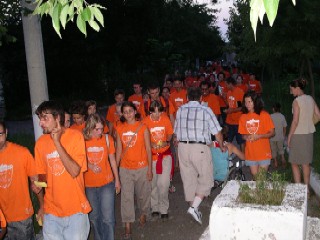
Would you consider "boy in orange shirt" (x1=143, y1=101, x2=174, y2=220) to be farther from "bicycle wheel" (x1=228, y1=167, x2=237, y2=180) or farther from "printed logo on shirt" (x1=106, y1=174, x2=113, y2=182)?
"printed logo on shirt" (x1=106, y1=174, x2=113, y2=182)

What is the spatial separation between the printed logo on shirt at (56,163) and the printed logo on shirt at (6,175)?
66 centimetres

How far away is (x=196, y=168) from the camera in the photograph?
682cm

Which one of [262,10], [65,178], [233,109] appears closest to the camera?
[262,10]

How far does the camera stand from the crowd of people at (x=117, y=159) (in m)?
4.21

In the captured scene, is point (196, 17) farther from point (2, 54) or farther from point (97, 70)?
point (2, 54)

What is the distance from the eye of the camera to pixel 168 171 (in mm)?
6949

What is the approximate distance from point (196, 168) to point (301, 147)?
6.12 ft

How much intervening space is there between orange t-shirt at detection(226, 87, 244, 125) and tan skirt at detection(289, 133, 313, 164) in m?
2.73

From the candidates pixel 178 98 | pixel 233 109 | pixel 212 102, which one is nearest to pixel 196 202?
pixel 233 109

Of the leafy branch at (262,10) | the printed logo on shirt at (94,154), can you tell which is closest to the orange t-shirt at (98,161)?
the printed logo on shirt at (94,154)

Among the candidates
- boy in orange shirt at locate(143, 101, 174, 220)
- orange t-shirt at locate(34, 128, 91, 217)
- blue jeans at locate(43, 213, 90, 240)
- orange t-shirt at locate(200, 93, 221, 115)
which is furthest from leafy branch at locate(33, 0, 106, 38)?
orange t-shirt at locate(200, 93, 221, 115)

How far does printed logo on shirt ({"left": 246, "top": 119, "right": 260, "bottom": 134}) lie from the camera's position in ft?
22.8

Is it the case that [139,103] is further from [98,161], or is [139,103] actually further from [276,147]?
[98,161]

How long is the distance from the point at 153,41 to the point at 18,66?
1048 cm
